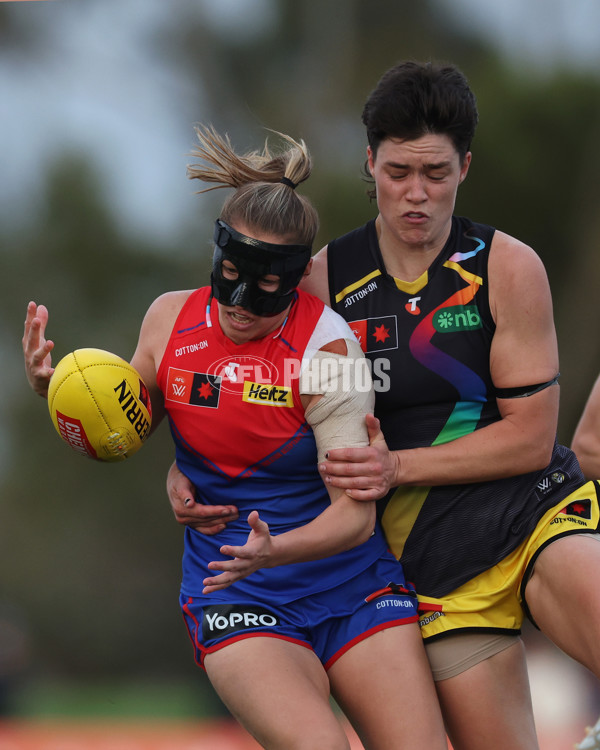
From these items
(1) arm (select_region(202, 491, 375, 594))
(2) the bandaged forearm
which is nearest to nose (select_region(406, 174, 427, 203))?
(2) the bandaged forearm

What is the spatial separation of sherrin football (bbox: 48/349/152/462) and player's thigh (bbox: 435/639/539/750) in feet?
3.88

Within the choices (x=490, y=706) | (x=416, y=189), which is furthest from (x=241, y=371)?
(x=490, y=706)

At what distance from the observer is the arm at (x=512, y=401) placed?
2584 millimetres

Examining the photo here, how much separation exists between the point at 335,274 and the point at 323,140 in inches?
229

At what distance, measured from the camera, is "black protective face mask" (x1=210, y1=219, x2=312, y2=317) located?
2494mm

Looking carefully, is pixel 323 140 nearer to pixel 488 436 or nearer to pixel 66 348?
pixel 66 348

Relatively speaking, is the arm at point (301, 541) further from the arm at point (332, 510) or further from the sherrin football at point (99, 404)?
the sherrin football at point (99, 404)

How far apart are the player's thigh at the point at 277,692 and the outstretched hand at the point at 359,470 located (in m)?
0.46

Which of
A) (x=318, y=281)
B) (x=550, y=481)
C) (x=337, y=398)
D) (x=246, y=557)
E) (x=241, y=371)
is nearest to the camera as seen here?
(x=246, y=557)

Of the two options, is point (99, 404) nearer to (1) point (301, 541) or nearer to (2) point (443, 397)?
(1) point (301, 541)

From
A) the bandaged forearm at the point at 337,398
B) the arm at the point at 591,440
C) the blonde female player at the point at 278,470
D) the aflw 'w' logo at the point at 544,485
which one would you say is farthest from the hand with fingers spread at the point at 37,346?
the arm at the point at 591,440

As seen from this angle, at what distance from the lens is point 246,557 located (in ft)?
7.32

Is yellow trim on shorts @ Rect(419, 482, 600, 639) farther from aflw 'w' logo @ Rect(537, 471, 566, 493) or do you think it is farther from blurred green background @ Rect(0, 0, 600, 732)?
blurred green background @ Rect(0, 0, 600, 732)

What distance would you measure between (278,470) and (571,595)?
869 millimetres
